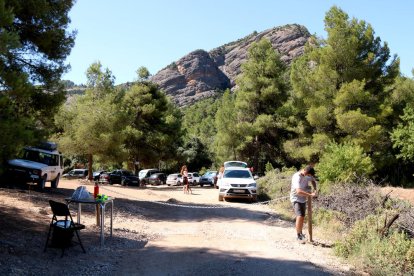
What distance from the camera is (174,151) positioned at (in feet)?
155

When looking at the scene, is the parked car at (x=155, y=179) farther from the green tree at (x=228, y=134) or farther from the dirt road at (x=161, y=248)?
the dirt road at (x=161, y=248)

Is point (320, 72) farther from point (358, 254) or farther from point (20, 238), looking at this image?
point (20, 238)

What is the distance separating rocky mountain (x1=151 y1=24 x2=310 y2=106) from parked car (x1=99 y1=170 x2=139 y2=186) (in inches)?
4587

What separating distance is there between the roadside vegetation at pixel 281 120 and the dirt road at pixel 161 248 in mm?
1252

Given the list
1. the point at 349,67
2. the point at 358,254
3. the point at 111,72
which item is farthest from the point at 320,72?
the point at 358,254

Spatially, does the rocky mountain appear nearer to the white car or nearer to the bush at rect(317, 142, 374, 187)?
the white car

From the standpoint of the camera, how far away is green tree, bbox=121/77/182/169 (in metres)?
41.9

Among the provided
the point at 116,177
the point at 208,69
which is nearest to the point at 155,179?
the point at 116,177

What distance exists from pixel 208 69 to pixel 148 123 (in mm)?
129196

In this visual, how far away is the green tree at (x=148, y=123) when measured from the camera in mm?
41938

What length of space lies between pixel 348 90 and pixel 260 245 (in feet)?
64.0

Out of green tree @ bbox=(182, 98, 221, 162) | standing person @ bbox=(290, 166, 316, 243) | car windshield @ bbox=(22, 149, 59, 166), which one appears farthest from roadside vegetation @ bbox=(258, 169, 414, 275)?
green tree @ bbox=(182, 98, 221, 162)

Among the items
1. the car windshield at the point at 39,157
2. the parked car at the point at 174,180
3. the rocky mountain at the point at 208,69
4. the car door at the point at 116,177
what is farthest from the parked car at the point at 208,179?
the rocky mountain at the point at 208,69

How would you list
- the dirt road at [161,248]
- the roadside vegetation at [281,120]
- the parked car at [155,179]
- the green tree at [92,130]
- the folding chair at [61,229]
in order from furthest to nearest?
the parked car at [155,179] < the green tree at [92,130] < the roadside vegetation at [281,120] < the folding chair at [61,229] < the dirt road at [161,248]
